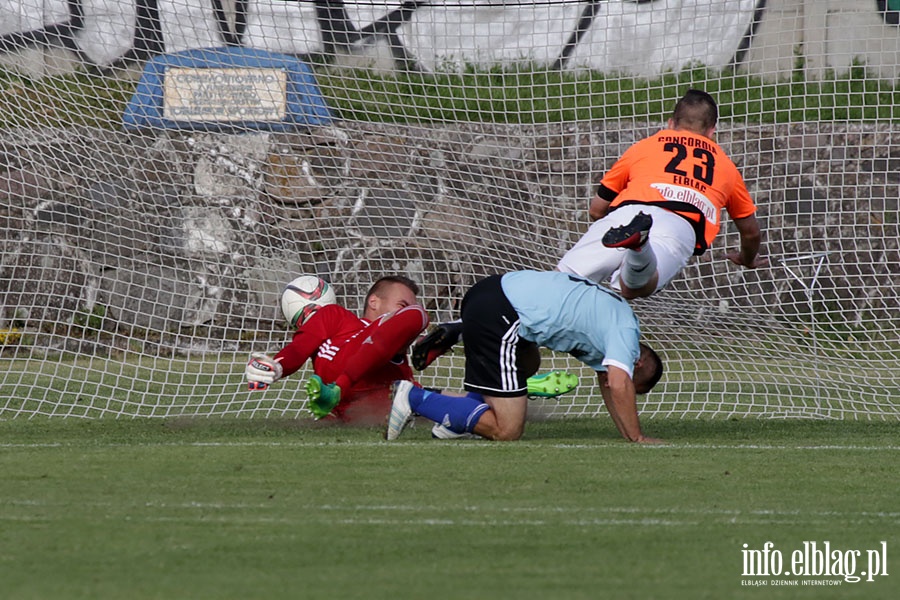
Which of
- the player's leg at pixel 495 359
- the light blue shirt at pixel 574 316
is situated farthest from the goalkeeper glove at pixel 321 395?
the light blue shirt at pixel 574 316

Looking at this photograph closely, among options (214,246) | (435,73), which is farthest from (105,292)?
(435,73)

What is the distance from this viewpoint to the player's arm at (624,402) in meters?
5.32

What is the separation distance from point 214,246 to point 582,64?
2912mm

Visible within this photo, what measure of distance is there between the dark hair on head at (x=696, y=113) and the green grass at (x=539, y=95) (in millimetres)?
2006

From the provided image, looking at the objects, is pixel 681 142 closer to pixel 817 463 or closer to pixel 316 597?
pixel 817 463

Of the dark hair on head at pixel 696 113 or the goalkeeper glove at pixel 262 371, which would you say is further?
the dark hair on head at pixel 696 113

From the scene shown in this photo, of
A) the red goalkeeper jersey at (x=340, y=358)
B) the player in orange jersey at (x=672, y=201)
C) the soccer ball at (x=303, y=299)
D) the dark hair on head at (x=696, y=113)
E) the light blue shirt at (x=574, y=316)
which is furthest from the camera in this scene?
the soccer ball at (x=303, y=299)

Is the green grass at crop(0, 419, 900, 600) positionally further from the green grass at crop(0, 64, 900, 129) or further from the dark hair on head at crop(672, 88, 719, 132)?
the green grass at crop(0, 64, 900, 129)

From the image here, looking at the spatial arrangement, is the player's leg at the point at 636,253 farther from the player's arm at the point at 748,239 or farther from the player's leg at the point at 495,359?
the player's arm at the point at 748,239

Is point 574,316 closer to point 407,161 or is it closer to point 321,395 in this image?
point 321,395

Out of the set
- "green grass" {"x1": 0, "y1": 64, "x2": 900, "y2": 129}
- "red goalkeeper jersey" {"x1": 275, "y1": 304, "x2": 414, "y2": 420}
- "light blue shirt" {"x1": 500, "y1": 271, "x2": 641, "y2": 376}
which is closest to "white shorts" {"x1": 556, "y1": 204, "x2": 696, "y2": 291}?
"light blue shirt" {"x1": 500, "y1": 271, "x2": 641, "y2": 376}

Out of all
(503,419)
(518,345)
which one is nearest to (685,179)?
(518,345)

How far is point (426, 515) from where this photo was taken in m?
3.74

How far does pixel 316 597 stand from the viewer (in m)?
2.75
